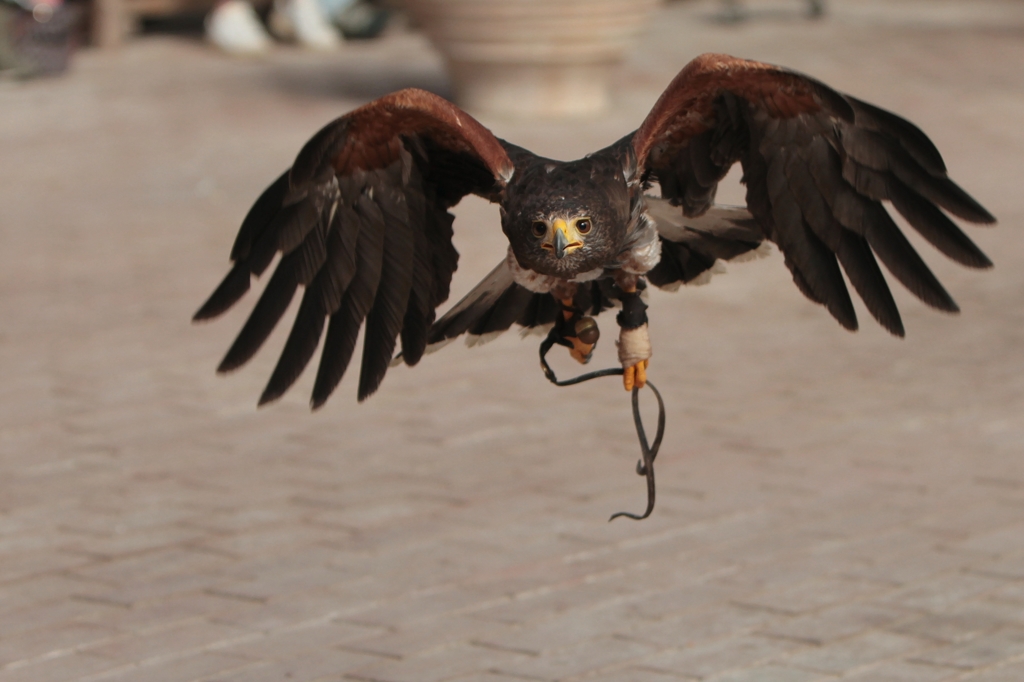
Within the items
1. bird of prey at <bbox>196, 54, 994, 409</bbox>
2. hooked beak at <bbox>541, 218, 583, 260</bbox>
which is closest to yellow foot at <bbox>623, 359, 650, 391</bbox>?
bird of prey at <bbox>196, 54, 994, 409</bbox>

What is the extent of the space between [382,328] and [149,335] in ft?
11.0

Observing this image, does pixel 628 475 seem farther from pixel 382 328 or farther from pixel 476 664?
pixel 382 328

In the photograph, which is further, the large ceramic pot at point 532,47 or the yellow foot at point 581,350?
the large ceramic pot at point 532,47

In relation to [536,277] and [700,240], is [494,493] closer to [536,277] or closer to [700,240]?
[700,240]

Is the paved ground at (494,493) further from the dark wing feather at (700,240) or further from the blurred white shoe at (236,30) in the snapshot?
the blurred white shoe at (236,30)

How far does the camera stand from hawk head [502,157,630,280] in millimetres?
3232

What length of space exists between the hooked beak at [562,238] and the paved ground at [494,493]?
1.36 m

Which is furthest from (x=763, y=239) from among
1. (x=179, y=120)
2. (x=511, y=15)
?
(x=179, y=120)

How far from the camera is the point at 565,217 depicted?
3.22 m

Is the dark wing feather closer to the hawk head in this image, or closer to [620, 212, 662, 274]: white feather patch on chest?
[620, 212, 662, 274]: white feather patch on chest

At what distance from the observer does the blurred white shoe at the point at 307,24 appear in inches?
527

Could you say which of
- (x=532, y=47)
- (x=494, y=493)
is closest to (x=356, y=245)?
(x=494, y=493)

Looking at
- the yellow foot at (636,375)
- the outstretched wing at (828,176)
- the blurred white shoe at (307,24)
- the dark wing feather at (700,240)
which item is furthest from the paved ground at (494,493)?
the blurred white shoe at (307,24)

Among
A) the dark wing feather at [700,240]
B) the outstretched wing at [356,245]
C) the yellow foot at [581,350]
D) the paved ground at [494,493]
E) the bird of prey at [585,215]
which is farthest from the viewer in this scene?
the paved ground at [494,493]
